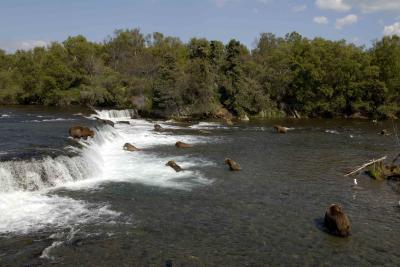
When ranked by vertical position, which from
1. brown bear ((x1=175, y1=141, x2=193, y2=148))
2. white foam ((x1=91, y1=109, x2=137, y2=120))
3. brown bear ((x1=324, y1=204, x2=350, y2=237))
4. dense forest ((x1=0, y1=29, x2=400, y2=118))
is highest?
dense forest ((x1=0, y1=29, x2=400, y2=118))

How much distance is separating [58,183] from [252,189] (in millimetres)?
11047

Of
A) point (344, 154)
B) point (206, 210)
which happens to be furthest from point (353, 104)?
point (206, 210)

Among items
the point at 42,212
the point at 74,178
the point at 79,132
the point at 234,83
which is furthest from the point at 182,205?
the point at 234,83

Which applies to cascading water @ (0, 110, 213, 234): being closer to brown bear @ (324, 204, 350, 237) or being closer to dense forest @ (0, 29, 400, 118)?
brown bear @ (324, 204, 350, 237)

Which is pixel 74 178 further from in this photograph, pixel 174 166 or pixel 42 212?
pixel 174 166

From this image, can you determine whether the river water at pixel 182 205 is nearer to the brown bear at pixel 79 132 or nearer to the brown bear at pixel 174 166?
the brown bear at pixel 174 166

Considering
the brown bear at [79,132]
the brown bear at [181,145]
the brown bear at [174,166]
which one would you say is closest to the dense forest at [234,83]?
the brown bear at [181,145]

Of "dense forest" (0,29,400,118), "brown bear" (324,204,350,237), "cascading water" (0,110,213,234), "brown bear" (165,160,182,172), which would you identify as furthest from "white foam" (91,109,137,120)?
"brown bear" (324,204,350,237)

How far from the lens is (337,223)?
16.2 metres

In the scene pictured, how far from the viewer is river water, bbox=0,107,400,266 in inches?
561

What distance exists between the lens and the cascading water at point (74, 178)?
679 inches

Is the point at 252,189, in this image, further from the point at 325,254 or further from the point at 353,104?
the point at 353,104

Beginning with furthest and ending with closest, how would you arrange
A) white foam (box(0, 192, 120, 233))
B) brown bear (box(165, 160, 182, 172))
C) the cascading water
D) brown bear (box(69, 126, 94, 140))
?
brown bear (box(69, 126, 94, 140)), brown bear (box(165, 160, 182, 172)), the cascading water, white foam (box(0, 192, 120, 233))

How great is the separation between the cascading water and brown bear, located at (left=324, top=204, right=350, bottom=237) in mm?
8532
